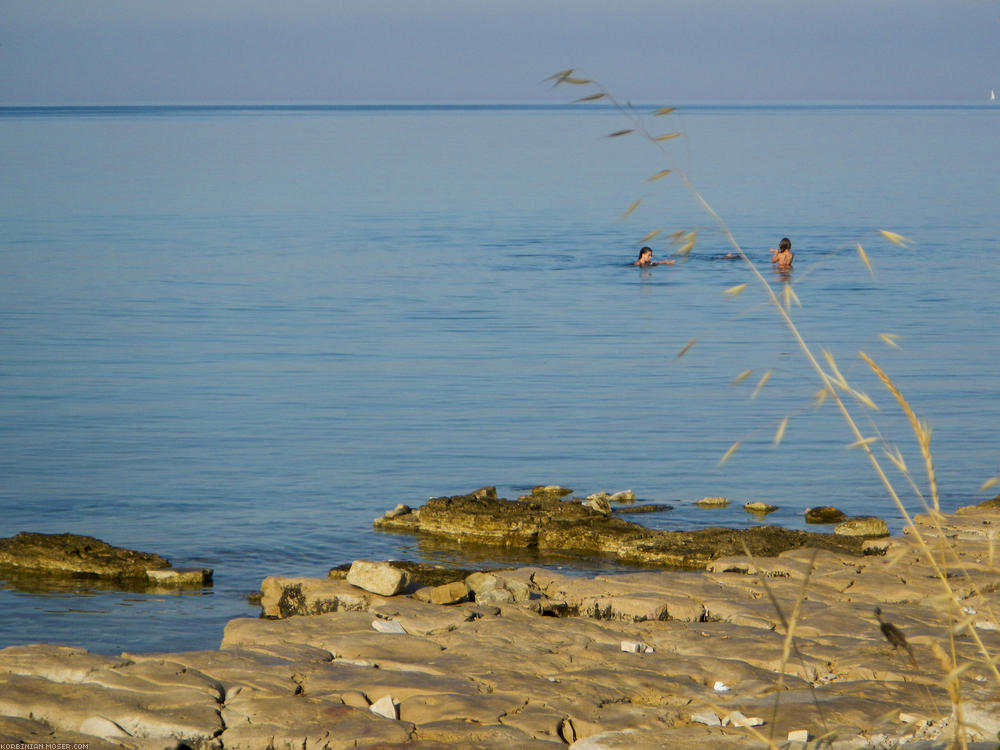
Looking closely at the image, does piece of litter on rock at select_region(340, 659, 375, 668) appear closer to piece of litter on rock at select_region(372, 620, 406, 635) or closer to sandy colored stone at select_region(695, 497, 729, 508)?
piece of litter on rock at select_region(372, 620, 406, 635)

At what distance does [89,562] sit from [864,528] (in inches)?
280

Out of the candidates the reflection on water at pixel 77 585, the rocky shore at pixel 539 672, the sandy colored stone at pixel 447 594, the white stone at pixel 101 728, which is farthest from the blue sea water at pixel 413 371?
the white stone at pixel 101 728

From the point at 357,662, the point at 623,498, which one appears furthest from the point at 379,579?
the point at 623,498

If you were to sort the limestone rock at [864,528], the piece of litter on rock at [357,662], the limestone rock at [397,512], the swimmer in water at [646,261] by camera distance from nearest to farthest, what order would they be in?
the piece of litter on rock at [357,662], the limestone rock at [864,528], the limestone rock at [397,512], the swimmer in water at [646,261]

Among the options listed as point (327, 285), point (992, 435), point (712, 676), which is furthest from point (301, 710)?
point (327, 285)

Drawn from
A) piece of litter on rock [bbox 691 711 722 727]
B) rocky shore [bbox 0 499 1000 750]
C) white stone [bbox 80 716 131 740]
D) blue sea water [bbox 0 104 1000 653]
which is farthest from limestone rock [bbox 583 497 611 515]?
white stone [bbox 80 716 131 740]

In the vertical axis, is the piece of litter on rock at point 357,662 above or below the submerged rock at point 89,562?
above

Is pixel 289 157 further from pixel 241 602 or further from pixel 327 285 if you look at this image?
pixel 241 602

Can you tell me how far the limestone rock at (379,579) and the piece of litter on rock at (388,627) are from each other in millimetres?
744

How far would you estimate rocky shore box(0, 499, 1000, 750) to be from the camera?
18.4 ft

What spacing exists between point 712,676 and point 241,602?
464 centimetres

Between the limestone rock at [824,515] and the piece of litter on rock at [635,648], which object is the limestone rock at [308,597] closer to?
the piece of litter on rock at [635,648]

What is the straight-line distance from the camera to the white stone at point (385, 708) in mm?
5929

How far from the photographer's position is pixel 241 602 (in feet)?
32.2
